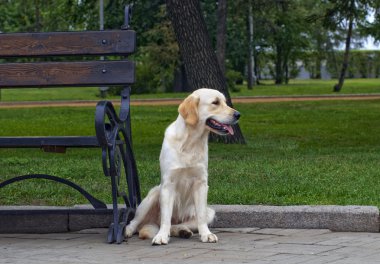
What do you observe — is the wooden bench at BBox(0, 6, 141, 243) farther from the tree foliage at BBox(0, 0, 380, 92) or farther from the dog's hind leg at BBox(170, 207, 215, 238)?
the tree foliage at BBox(0, 0, 380, 92)

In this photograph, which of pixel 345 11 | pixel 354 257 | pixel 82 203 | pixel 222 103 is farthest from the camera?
pixel 345 11

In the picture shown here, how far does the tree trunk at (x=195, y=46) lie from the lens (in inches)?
584

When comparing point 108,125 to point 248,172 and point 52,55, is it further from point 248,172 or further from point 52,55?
point 248,172

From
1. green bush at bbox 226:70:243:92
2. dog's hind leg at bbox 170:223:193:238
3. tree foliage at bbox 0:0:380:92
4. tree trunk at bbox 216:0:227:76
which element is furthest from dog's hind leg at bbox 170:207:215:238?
green bush at bbox 226:70:243:92

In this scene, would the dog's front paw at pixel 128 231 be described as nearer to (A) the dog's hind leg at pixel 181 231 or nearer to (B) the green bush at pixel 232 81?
(A) the dog's hind leg at pixel 181 231

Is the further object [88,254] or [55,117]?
[55,117]

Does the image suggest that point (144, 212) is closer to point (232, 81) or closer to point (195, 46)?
point (195, 46)

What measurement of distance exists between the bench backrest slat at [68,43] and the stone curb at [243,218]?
1.32 m

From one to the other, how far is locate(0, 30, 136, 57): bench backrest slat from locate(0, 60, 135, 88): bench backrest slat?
0.35 feet

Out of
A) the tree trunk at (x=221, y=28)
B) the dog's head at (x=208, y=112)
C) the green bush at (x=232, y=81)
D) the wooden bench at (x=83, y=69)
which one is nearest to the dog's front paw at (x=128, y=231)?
the wooden bench at (x=83, y=69)

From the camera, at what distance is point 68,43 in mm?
8016

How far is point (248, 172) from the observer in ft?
34.4

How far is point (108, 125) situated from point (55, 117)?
57.2 feet

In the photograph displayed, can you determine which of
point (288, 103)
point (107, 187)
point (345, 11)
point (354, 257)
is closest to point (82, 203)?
point (107, 187)
